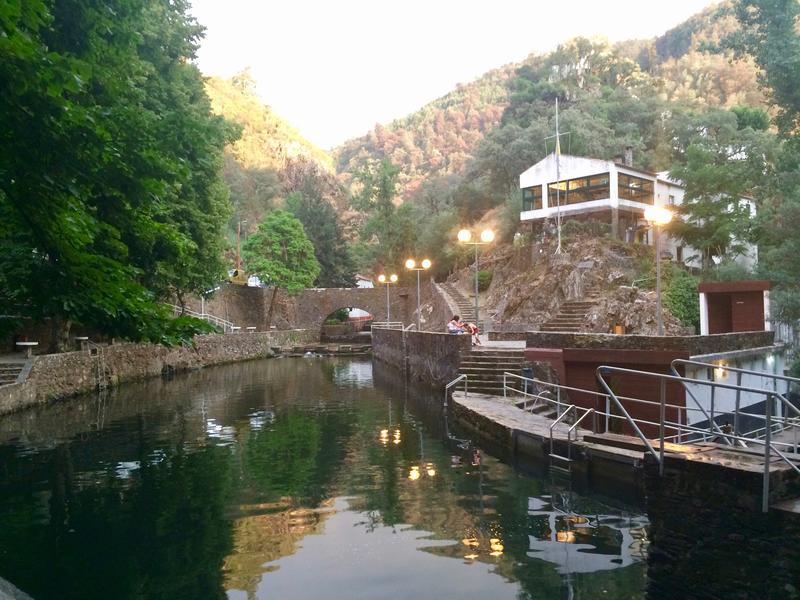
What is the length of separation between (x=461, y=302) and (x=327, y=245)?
2405 cm

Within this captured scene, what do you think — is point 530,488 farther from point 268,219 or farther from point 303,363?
point 268,219

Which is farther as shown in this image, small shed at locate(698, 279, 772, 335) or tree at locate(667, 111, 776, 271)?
tree at locate(667, 111, 776, 271)

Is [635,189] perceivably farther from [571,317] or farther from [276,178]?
[276,178]

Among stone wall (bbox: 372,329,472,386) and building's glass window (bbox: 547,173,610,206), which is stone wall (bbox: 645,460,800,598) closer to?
stone wall (bbox: 372,329,472,386)

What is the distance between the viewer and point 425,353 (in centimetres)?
2791

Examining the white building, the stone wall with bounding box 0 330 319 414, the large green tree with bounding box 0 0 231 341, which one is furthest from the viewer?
the white building

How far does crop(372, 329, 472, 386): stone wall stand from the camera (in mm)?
22938

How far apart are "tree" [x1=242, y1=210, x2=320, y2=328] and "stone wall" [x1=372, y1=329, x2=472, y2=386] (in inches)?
534

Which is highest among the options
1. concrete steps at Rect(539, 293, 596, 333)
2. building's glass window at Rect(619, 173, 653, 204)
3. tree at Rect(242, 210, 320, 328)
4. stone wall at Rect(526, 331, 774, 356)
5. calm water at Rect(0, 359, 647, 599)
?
building's glass window at Rect(619, 173, 653, 204)

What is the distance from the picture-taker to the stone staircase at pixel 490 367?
65.1 ft

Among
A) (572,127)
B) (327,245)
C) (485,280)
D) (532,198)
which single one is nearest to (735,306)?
(532,198)

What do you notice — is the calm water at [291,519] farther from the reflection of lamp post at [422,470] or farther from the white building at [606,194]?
the white building at [606,194]

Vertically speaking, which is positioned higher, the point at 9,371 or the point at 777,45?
the point at 777,45

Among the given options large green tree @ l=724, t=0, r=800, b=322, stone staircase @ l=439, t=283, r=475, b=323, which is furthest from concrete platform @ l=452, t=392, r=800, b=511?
stone staircase @ l=439, t=283, r=475, b=323
